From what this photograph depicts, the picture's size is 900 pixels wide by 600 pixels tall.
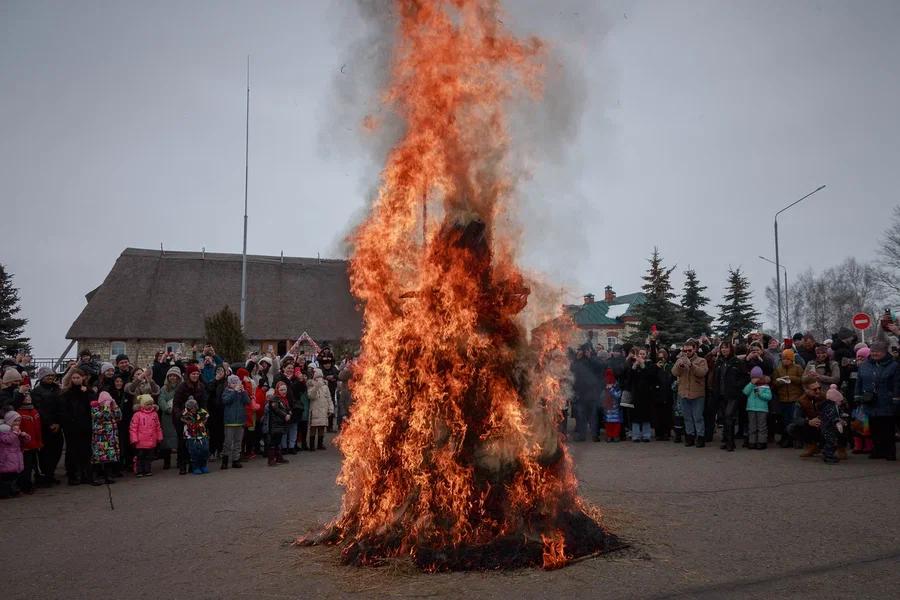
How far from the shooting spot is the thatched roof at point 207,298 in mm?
45094

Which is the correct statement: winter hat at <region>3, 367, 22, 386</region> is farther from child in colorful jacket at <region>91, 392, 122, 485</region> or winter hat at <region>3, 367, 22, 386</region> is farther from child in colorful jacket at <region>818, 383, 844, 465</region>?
child in colorful jacket at <region>818, 383, 844, 465</region>

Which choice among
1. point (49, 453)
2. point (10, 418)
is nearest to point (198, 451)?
point (49, 453)

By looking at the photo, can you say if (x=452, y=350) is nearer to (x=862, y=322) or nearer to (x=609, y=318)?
(x=862, y=322)

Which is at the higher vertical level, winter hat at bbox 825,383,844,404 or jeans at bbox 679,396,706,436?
winter hat at bbox 825,383,844,404

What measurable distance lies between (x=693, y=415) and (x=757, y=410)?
4.26 ft

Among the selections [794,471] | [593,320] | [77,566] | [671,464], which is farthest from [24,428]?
[593,320]

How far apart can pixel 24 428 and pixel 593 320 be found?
4539 cm

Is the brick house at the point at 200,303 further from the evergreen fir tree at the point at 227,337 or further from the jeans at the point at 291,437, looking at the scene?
the jeans at the point at 291,437

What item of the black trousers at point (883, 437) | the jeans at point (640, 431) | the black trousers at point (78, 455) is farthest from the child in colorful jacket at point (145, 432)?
the black trousers at point (883, 437)

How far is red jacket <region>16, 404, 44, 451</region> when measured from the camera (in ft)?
34.8

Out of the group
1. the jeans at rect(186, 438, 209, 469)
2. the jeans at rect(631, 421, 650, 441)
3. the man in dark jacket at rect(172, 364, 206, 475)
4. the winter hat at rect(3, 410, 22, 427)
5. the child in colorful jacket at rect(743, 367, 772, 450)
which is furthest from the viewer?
the jeans at rect(631, 421, 650, 441)

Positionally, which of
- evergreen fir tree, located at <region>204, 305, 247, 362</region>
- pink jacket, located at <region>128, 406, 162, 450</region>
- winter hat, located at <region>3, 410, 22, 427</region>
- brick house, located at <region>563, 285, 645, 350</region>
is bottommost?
pink jacket, located at <region>128, 406, 162, 450</region>

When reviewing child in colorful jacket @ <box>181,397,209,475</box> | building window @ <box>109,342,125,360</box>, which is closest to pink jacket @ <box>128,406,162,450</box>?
child in colorful jacket @ <box>181,397,209,475</box>

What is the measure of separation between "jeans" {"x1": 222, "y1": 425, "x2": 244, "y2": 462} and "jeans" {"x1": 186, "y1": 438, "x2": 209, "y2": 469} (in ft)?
2.22
